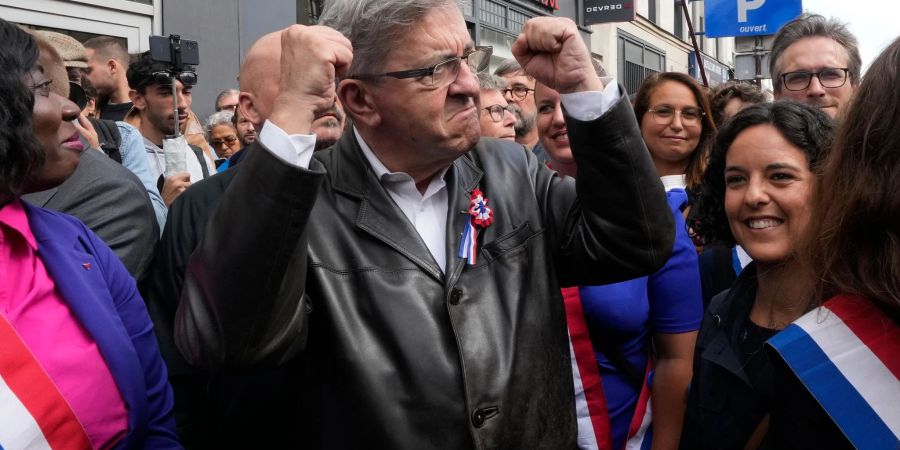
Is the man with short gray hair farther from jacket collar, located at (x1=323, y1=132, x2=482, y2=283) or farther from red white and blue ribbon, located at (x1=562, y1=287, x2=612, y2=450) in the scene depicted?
jacket collar, located at (x1=323, y1=132, x2=482, y2=283)

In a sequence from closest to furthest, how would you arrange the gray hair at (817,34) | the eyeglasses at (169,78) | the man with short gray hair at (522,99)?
the gray hair at (817,34) → the eyeglasses at (169,78) → the man with short gray hair at (522,99)

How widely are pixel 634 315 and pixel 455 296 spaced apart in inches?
34.4

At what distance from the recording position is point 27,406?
1.57 metres

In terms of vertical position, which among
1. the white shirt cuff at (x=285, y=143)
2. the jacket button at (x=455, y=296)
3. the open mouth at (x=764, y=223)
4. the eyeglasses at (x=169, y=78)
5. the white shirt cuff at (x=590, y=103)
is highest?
the eyeglasses at (x=169, y=78)

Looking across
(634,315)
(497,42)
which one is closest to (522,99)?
(634,315)

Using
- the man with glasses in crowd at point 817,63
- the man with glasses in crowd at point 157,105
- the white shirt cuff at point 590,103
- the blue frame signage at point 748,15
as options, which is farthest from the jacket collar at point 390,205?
the blue frame signage at point 748,15

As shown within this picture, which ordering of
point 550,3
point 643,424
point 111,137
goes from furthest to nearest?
point 550,3 → point 111,137 → point 643,424

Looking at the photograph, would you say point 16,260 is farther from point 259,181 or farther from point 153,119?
point 153,119

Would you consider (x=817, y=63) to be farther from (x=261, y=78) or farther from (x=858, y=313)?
(x=858, y=313)

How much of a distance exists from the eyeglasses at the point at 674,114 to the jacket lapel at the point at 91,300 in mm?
2455

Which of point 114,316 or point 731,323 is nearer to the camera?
point 114,316

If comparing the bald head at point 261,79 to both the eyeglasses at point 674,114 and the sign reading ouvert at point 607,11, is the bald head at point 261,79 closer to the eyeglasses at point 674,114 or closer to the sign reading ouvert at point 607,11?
the eyeglasses at point 674,114

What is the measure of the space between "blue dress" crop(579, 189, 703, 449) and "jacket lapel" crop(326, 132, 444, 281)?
2.55 feet

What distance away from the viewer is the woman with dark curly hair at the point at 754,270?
6.70 ft
